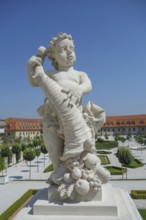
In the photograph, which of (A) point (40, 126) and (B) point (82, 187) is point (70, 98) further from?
(A) point (40, 126)

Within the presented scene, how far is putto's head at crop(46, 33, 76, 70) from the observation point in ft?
20.2

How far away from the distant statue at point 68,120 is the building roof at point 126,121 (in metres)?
73.9

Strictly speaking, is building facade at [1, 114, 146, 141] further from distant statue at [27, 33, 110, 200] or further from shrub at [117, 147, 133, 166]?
distant statue at [27, 33, 110, 200]

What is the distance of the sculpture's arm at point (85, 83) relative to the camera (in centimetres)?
615

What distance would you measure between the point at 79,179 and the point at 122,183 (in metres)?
14.2

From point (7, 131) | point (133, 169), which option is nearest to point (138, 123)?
point (7, 131)

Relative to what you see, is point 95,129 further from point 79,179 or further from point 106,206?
point 106,206

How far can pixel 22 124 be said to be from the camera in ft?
227

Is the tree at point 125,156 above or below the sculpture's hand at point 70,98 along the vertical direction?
below

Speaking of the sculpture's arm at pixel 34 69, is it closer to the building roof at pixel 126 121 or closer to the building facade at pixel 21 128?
the building facade at pixel 21 128

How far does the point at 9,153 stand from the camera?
27453 mm

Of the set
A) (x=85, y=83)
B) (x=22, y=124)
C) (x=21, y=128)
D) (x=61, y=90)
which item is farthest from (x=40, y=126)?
(x=61, y=90)

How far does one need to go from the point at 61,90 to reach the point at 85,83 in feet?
2.51

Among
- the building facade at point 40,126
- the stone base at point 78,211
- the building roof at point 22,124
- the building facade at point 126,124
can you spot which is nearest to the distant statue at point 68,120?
the stone base at point 78,211
